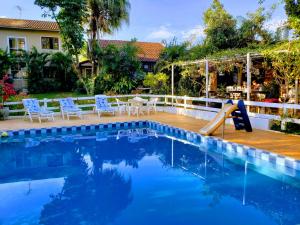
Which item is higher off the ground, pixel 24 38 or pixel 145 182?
pixel 24 38

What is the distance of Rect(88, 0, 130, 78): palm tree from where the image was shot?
830 inches

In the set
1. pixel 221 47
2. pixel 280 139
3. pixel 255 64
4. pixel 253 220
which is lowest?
pixel 253 220

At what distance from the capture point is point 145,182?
607cm

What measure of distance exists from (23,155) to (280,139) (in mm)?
7221

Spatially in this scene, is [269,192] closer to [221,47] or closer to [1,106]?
[1,106]

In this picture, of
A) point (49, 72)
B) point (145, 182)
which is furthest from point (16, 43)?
point (145, 182)

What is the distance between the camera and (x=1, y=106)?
40.5 ft

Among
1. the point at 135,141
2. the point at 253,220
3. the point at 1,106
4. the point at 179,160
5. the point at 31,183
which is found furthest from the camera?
the point at 1,106

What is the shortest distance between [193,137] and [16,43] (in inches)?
815

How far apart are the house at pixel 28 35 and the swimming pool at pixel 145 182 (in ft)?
56.5

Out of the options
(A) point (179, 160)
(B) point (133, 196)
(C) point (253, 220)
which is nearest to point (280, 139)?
(A) point (179, 160)

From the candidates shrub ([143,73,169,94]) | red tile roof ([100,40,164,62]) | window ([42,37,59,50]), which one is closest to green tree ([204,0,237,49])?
shrub ([143,73,169,94])

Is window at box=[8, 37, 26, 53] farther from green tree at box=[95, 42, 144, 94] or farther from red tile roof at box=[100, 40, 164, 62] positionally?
green tree at box=[95, 42, 144, 94]

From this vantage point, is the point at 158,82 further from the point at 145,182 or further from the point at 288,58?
the point at 145,182
